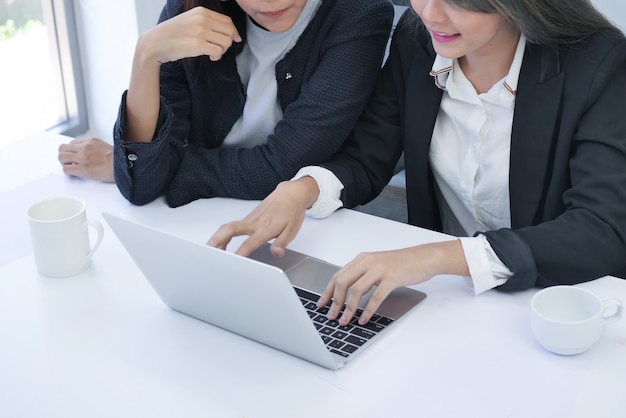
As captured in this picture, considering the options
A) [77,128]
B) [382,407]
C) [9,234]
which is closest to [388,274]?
[382,407]

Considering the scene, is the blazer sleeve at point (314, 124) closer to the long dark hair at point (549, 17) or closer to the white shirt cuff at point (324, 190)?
the white shirt cuff at point (324, 190)

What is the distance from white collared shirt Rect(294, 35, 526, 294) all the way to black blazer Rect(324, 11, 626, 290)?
0.08ft

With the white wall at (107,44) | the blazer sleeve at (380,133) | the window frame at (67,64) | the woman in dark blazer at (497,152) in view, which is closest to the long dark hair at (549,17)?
the woman in dark blazer at (497,152)

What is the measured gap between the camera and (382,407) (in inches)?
39.2

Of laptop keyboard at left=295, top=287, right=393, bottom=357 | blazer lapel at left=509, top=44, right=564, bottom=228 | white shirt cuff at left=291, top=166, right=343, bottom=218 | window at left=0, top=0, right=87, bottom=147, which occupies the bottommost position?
window at left=0, top=0, right=87, bottom=147

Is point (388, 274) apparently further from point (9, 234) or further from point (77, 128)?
point (77, 128)

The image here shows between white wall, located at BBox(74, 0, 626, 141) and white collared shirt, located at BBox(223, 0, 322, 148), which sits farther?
white wall, located at BBox(74, 0, 626, 141)

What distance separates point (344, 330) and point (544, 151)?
499 millimetres

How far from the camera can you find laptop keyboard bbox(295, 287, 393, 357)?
3.62 ft

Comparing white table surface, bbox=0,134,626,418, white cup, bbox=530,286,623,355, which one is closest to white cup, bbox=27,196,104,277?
white table surface, bbox=0,134,626,418

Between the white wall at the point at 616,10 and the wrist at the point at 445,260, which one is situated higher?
the white wall at the point at 616,10

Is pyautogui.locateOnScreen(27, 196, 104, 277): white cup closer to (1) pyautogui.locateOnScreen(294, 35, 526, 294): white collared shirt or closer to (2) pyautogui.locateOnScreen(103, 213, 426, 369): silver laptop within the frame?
(2) pyautogui.locateOnScreen(103, 213, 426, 369): silver laptop

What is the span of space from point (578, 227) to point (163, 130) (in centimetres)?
75

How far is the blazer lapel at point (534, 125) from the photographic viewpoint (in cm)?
137
